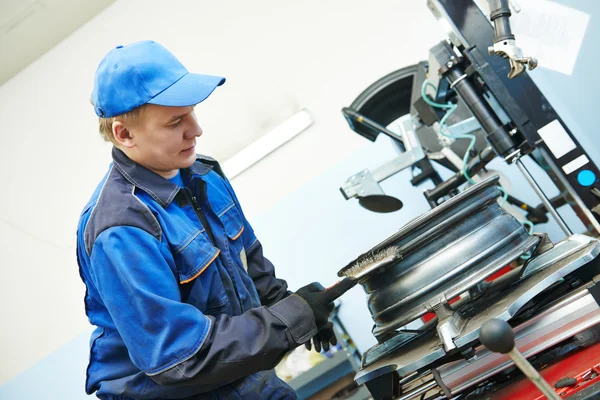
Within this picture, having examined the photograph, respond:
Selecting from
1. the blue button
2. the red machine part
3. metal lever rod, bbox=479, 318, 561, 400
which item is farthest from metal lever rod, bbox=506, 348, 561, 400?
the blue button

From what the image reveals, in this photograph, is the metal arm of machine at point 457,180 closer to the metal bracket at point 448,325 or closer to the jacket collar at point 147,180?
the metal bracket at point 448,325

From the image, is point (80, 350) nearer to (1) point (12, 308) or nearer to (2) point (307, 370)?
(1) point (12, 308)

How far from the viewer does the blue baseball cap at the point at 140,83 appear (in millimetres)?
1182

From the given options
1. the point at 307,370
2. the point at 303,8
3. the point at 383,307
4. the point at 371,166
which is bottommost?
the point at 307,370

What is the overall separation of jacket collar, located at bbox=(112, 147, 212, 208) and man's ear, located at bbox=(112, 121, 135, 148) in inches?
1.7

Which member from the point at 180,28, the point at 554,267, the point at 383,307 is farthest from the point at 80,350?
the point at 554,267

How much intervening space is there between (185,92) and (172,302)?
0.43 metres

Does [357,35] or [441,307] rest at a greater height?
[357,35]

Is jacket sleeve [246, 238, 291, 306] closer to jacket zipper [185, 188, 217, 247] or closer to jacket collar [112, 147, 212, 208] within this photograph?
jacket zipper [185, 188, 217, 247]

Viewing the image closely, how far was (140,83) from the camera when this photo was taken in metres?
1.18

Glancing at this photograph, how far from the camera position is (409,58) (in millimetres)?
2926

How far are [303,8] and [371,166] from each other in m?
0.87

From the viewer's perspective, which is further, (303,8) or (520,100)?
(303,8)

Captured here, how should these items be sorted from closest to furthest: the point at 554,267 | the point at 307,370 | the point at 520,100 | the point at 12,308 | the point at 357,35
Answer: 1. the point at 554,267
2. the point at 520,100
3. the point at 307,370
4. the point at 357,35
5. the point at 12,308
